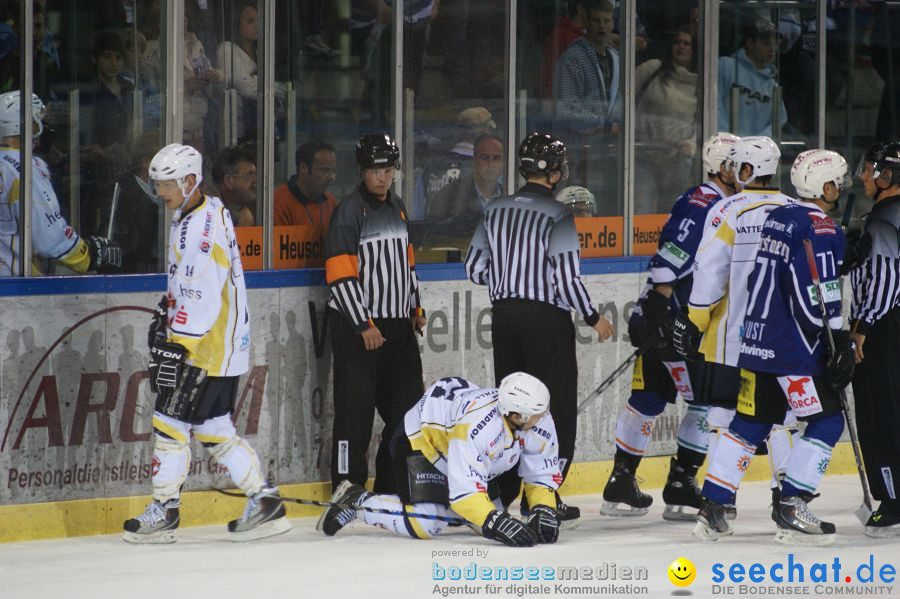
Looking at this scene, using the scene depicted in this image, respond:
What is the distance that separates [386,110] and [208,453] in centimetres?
202

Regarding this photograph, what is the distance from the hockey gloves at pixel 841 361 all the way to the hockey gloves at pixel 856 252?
497mm

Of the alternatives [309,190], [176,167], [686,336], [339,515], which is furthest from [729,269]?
[176,167]

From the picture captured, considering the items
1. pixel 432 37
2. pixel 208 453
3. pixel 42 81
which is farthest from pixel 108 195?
pixel 432 37

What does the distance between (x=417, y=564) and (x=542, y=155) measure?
1.95 m

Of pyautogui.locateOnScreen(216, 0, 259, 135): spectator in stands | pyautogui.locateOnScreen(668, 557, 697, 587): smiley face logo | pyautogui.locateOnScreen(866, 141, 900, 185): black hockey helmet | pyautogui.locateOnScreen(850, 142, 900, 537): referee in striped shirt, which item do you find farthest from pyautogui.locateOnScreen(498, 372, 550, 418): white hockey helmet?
pyautogui.locateOnScreen(216, 0, 259, 135): spectator in stands

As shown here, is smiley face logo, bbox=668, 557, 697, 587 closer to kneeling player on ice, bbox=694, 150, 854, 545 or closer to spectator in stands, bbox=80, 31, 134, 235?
kneeling player on ice, bbox=694, 150, 854, 545

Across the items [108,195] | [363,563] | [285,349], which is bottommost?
[363,563]

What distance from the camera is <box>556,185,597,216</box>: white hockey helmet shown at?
9.38 m

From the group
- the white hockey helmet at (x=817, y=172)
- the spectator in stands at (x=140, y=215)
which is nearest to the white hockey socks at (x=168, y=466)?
the spectator in stands at (x=140, y=215)

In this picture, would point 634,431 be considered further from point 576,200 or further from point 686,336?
point 576,200

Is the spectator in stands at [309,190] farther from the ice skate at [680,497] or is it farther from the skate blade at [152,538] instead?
the ice skate at [680,497]

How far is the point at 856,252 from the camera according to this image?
7.73 meters

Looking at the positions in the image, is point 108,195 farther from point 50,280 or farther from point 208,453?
point 208,453

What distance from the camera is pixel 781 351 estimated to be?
7.19 metres
